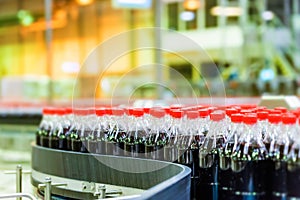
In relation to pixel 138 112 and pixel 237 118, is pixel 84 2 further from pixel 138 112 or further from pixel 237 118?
pixel 237 118

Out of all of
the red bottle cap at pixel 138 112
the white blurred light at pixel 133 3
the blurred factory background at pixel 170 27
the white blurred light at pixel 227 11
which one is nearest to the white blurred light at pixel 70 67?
the blurred factory background at pixel 170 27

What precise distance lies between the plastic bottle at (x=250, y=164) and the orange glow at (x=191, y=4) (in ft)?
24.0

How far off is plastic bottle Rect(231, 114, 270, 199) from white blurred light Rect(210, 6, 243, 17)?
7.78 m

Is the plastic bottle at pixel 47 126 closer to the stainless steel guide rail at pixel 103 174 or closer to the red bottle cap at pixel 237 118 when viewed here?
the stainless steel guide rail at pixel 103 174

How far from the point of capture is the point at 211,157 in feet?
4.72

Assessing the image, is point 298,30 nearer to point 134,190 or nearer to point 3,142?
point 3,142

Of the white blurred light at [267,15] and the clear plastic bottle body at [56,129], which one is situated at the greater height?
the white blurred light at [267,15]

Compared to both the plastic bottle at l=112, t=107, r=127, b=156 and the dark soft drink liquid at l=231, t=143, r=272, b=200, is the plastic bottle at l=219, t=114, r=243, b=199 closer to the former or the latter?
the dark soft drink liquid at l=231, t=143, r=272, b=200

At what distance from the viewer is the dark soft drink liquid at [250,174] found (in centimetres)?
Result: 131

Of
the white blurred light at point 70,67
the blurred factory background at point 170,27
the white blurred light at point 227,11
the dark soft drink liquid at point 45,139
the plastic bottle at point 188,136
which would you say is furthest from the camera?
the white blurred light at point 70,67

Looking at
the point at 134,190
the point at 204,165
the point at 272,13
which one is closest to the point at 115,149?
the point at 134,190

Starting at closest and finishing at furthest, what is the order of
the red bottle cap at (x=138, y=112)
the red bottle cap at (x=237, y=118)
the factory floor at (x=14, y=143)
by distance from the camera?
1. the red bottle cap at (x=237, y=118)
2. the red bottle cap at (x=138, y=112)
3. the factory floor at (x=14, y=143)

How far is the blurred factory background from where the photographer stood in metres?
8.22

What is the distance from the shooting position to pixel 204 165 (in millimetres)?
1451
